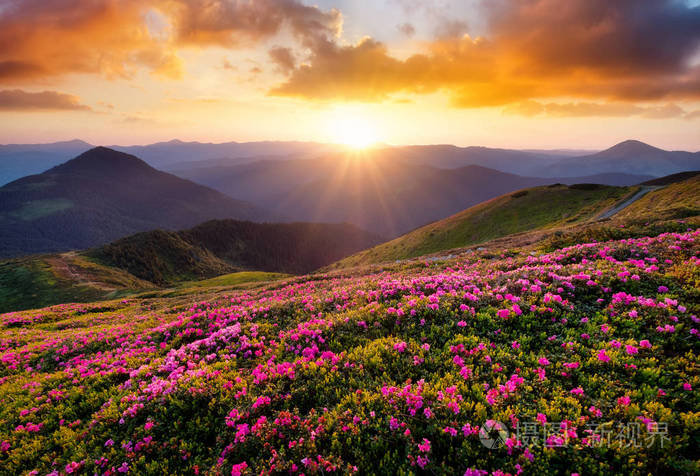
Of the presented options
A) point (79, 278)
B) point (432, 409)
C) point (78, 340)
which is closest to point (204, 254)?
point (79, 278)

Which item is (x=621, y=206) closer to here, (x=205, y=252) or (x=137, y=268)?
(x=137, y=268)

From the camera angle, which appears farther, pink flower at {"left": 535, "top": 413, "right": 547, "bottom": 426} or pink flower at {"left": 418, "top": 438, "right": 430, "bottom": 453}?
pink flower at {"left": 535, "top": 413, "right": 547, "bottom": 426}

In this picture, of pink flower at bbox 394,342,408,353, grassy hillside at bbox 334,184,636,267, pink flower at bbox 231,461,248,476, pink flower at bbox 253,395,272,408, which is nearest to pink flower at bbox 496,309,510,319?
pink flower at bbox 394,342,408,353

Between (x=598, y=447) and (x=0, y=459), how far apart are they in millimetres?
13936

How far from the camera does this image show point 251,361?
933 cm

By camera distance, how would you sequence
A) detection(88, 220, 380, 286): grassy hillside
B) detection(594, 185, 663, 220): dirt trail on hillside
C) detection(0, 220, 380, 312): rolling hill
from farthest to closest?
detection(88, 220, 380, 286): grassy hillside < detection(0, 220, 380, 312): rolling hill < detection(594, 185, 663, 220): dirt trail on hillside

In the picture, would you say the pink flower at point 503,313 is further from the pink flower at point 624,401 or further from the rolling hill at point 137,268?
the rolling hill at point 137,268

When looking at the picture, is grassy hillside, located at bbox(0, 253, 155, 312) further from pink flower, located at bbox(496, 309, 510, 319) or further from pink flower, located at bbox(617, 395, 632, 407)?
pink flower, located at bbox(617, 395, 632, 407)

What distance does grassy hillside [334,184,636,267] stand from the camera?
56.1m

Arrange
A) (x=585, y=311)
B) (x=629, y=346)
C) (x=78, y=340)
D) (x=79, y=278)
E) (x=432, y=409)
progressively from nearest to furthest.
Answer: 1. (x=432, y=409)
2. (x=629, y=346)
3. (x=585, y=311)
4. (x=78, y=340)
5. (x=79, y=278)

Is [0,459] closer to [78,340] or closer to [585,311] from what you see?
[78,340]

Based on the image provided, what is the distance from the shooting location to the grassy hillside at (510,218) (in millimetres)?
56094

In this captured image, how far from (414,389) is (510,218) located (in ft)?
222

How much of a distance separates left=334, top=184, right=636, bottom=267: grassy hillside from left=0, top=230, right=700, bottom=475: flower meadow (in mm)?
50465
